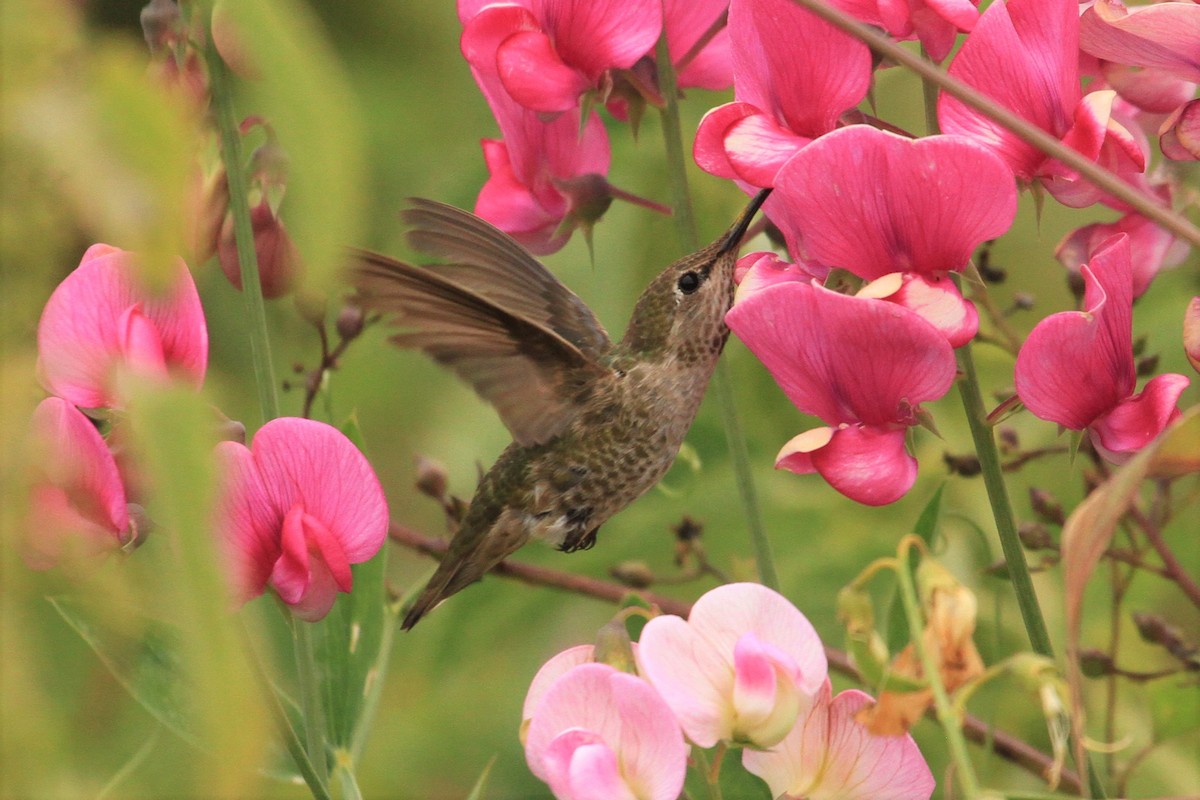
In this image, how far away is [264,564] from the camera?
0.61 metres

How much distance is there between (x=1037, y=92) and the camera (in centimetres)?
57

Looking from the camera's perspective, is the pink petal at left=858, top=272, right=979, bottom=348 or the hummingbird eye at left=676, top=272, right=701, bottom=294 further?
the hummingbird eye at left=676, top=272, right=701, bottom=294

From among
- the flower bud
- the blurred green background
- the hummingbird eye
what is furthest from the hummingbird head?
the flower bud

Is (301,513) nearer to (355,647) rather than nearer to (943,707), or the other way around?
(355,647)

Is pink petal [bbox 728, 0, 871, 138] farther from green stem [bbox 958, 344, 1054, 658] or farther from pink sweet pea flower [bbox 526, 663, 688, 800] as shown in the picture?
pink sweet pea flower [bbox 526, 663, 688, 800]

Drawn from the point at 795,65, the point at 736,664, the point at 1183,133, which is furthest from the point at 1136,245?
the point at 736,664

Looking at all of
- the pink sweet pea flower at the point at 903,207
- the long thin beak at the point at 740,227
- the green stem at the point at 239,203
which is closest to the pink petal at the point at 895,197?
the pink sweet pea flower at the point at 903,207

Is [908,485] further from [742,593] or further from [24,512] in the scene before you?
[24,512]

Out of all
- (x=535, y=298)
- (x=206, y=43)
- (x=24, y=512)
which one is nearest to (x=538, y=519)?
(x=535, y=298)

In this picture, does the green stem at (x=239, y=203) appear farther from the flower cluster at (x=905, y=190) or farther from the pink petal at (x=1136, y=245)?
the pink petal at (x=1136, y=245)

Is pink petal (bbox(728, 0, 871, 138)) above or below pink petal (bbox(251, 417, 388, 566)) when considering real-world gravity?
above

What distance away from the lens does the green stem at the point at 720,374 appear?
2.05ft

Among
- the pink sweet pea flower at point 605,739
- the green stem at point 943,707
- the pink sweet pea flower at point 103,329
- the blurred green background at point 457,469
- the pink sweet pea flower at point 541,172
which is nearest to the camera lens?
the blurred green background at point 457,469

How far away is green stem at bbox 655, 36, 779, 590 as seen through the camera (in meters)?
0.62
